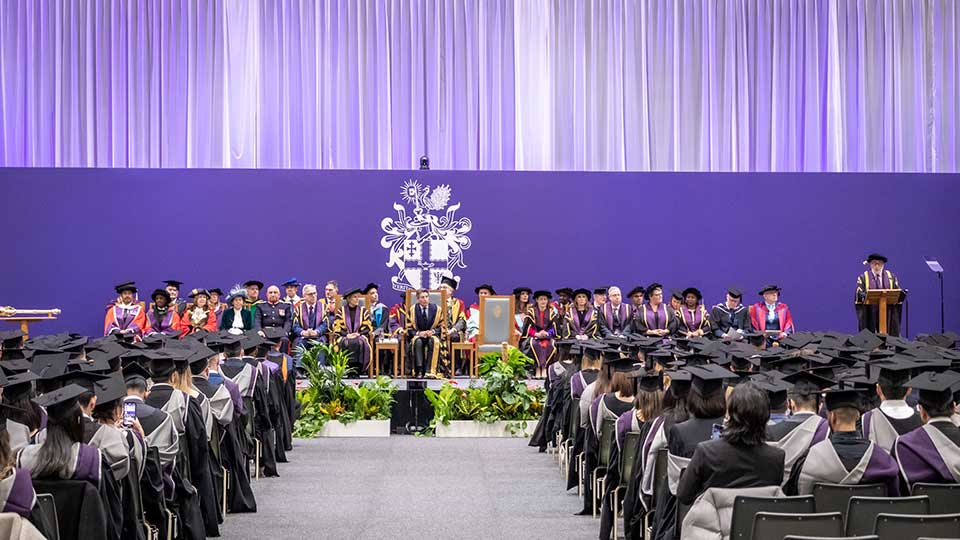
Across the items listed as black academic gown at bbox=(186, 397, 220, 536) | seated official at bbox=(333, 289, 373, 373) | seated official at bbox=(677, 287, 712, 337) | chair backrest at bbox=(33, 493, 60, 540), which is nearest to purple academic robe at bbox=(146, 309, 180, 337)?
seated official at bbox=(333, 289, 373, 373)

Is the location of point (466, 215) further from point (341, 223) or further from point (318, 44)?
point (318, 44)

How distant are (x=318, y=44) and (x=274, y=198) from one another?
3.25 metres

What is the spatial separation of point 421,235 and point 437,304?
227 centimetres

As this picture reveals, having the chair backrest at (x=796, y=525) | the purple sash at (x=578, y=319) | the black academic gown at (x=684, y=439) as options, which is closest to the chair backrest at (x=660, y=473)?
the black academic gown at (x=684, y=439)

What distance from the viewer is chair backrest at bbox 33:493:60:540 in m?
4.26

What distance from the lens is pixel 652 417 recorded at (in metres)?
6.36

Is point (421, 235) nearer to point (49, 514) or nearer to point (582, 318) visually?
point (582, 318)

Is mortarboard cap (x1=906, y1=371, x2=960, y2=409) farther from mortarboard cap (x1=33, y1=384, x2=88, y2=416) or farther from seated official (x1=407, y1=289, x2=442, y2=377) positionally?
seated official (x1=407, y1=289, x2=442, y2=377)

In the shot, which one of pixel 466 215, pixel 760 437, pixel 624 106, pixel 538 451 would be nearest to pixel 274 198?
pixel 466 215

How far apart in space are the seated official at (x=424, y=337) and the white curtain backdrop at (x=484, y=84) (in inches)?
198

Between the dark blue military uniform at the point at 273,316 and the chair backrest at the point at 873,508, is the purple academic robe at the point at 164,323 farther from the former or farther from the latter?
A: the chair backrest at the point at 873,508

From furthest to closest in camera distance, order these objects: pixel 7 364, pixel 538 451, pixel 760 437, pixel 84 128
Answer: pixel 84 128 < pixel 538 451 < pixel 7 364 < pixel 760 437

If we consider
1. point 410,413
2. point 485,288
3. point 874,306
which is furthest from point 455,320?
point 874,306

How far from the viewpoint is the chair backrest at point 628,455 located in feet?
21.7
